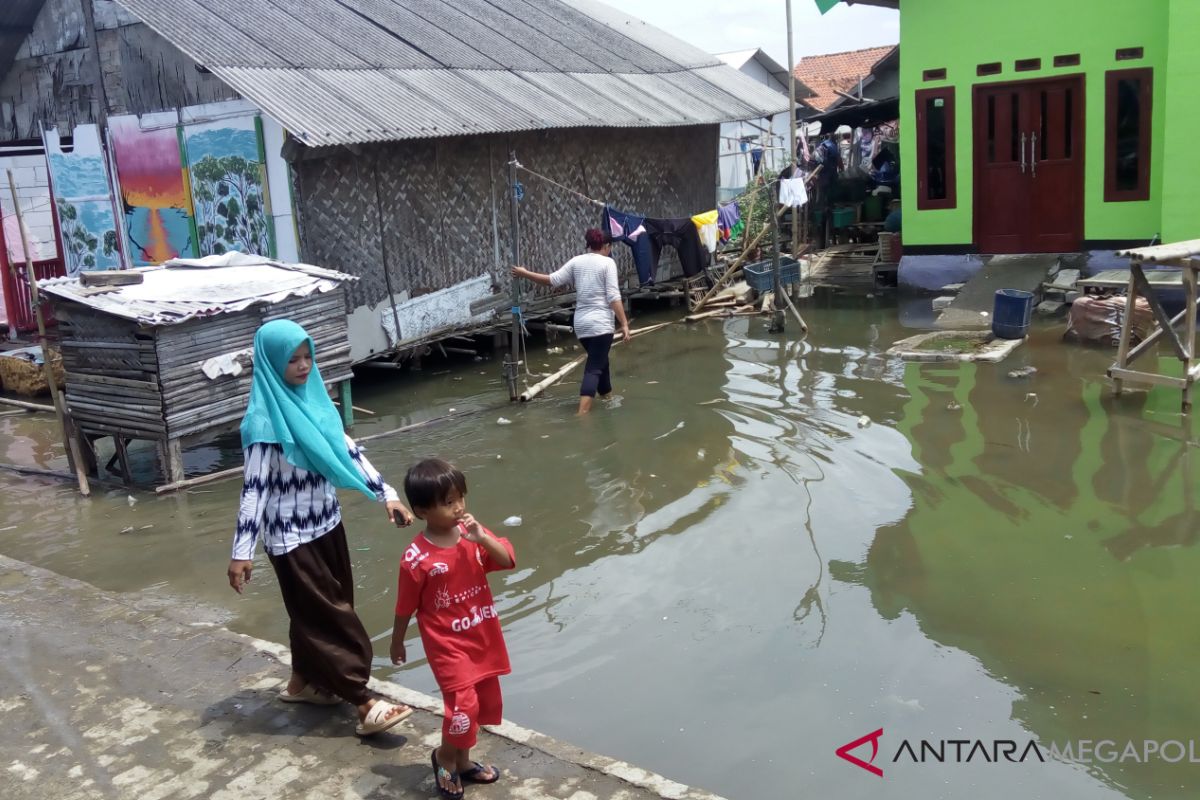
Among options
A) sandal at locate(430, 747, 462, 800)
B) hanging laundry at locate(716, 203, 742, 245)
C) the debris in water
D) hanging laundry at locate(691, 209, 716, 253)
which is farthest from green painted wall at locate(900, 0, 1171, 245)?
sandal at locate(430, 747, 462, 800)

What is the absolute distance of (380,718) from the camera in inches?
149

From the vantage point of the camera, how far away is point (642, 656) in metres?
4.64

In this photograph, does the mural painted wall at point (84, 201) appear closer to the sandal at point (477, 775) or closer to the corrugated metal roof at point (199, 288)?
the corrugated metal roof at point (199, 288)

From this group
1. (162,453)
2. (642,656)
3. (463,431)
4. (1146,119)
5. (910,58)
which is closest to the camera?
(642,656)

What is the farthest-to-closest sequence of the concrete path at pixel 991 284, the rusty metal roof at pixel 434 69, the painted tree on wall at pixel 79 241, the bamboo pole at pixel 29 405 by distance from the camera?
the concrete path at pixel 991 284
the painted tree on wall at pixel 79 241
the bamboo pole at pixel 29 405
the rusty metal roof at pixel 434 69

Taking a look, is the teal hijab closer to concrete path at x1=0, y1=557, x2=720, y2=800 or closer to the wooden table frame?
concrete path at x1=0, y1=557, x2=720, y2=800

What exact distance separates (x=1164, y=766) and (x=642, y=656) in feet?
6.73

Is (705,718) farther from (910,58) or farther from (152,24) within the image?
(910,58)

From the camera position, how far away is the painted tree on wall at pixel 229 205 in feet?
33.2

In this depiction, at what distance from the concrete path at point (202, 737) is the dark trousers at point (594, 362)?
473cm

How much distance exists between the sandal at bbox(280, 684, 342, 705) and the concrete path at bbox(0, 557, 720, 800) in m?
0.03

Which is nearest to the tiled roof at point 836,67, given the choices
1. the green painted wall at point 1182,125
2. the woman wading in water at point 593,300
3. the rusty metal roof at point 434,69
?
the rusty metal roof at point 434,69

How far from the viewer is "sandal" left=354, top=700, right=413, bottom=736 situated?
378 cm

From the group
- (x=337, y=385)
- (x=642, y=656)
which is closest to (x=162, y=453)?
(x=337, y=385)
